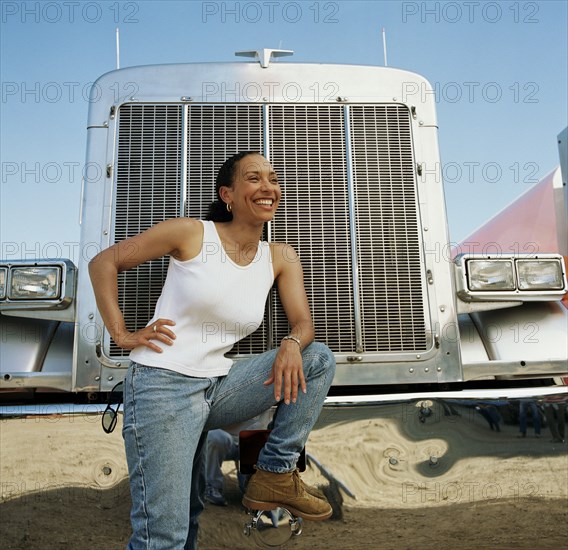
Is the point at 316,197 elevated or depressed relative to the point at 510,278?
elevated

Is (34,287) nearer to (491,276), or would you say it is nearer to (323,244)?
(323,244)

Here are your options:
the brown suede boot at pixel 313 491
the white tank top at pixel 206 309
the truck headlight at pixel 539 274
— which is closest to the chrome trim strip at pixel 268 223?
the white tank top at pixel 206 309

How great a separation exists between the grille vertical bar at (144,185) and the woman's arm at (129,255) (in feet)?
1.40

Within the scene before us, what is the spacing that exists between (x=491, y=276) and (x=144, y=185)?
173 cm

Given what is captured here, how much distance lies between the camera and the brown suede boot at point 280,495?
8.05ft

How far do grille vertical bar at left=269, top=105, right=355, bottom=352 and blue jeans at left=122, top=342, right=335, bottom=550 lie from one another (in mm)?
506

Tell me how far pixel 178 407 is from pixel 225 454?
37 cm

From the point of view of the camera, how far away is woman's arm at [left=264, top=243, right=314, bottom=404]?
2.39 meters

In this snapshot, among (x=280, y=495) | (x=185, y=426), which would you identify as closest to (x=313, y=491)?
(x=280, y=495)

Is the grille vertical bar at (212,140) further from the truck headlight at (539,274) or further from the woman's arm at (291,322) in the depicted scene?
the truck headlight at (539,274)

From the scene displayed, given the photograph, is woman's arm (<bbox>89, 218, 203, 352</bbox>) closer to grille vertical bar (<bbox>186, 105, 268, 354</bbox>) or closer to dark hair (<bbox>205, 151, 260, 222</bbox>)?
dark hair (<bbox>205, 151, 260, 222</bbox>)

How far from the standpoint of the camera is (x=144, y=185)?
3172 millimetres

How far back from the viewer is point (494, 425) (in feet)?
8.83

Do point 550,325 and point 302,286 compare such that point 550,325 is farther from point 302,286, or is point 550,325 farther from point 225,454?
point 225,454
